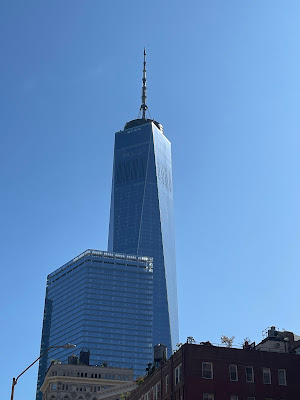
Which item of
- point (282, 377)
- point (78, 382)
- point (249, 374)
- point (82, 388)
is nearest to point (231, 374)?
point (249, 374)

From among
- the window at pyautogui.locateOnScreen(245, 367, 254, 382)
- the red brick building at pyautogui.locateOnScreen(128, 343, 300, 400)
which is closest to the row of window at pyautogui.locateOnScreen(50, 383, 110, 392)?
the red brick building at pyautogui.locateOnScreen(128, 343, 300, 400)

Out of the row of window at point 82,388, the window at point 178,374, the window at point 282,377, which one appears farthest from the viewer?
the row of window at point 82,388

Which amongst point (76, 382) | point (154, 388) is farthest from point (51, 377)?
point (154, 388)

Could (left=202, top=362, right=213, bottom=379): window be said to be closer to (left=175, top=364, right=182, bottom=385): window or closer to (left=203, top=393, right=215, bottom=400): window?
(left=203, top=393, right=215, bottom=400): window

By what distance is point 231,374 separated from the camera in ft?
265

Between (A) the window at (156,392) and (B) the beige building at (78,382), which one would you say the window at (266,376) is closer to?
(A) the window at (156,392)

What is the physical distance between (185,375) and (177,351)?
482 cm

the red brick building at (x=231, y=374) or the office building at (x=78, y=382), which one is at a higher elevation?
the office building at (x=78, y=382)

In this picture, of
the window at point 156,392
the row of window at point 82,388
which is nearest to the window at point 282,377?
the window at point 156,392

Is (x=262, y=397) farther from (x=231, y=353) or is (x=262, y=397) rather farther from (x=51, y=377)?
(x=51, y=377)

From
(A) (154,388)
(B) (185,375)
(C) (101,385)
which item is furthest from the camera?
(C) (101,385)

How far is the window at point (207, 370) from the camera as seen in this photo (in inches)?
3140

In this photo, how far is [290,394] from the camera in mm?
81688

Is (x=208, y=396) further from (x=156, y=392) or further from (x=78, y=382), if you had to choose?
(x=78, y=382)
